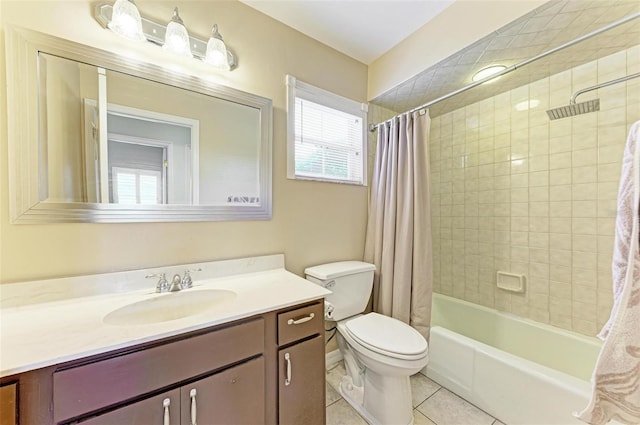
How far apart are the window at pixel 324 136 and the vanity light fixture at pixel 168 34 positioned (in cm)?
46

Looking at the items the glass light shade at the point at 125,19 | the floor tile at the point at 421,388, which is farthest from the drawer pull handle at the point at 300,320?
the glass light shade at the point at 125,19

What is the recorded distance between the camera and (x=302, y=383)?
1.05m

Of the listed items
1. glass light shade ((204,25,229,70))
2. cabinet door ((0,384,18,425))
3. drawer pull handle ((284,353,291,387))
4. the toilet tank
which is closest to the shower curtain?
the toilet tank

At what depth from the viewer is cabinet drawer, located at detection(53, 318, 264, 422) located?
2.13 feet

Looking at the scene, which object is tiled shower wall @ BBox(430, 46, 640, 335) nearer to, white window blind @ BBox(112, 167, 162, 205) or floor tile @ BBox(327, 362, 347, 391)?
floor tile @ BBox(327, 362, 347, 391)

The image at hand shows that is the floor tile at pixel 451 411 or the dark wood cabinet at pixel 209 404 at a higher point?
the dark wood cabinet at pixel 209 404

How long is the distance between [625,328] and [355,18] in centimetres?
190

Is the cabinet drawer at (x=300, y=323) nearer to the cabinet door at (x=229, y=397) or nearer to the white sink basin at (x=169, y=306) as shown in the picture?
the cabinet door at (x=229, y=397)

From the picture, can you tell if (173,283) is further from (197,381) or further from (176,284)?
(197,381)

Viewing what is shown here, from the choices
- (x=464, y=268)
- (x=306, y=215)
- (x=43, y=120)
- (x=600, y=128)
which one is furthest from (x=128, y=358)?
(x=600, y=128)

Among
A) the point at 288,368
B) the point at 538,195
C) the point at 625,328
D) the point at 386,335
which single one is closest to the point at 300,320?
the point at 288,368

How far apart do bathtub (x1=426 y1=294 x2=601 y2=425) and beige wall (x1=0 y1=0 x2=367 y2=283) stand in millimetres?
948

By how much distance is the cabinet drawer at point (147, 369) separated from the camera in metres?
0.65

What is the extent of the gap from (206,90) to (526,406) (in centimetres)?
239
